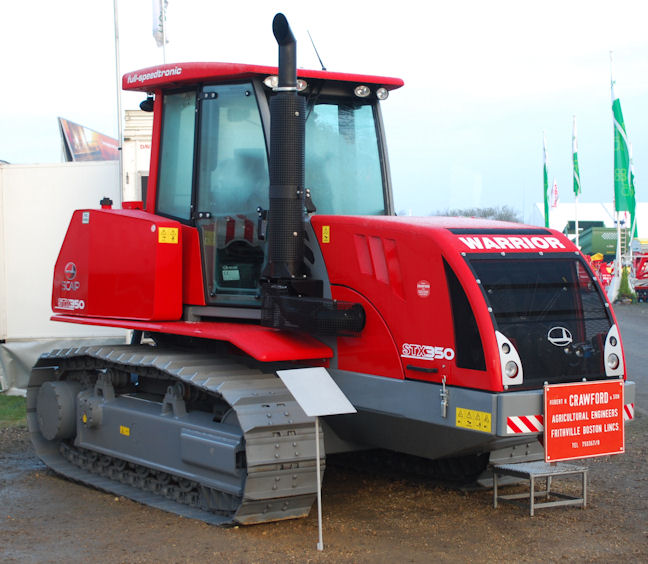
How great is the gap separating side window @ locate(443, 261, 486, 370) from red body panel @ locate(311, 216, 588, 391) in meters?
0.04

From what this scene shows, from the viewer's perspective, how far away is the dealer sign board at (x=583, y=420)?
5.78 m

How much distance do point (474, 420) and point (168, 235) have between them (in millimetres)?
2887

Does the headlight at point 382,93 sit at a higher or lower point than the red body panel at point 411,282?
higher

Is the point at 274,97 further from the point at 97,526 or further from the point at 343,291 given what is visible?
the point at 97,526

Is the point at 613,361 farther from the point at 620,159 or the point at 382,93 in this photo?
the point at 620,159

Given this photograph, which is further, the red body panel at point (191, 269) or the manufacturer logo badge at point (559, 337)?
the red body panel at point (191, 269)

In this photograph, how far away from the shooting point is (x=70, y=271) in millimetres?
8125

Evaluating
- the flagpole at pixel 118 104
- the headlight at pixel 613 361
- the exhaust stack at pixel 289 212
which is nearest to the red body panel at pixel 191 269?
the exhaust stack at pixel 289 212

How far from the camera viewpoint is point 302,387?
604 centimetres

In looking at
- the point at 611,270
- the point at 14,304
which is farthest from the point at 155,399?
the point at 611,270

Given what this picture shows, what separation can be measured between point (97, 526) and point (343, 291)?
93.9 inches

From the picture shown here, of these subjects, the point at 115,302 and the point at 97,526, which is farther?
the point at 115,302

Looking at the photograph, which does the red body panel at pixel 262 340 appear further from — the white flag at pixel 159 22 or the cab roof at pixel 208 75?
the white flag at pixel 159 22

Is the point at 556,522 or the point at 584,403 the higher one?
the point at 584,403
